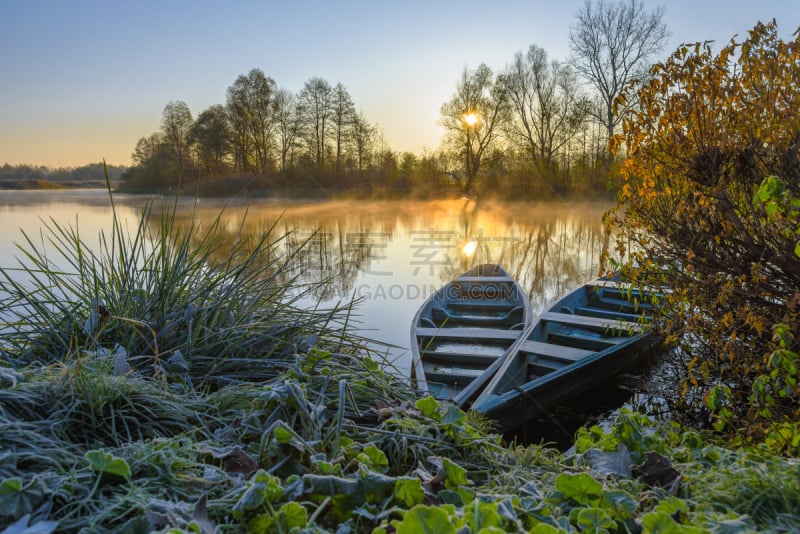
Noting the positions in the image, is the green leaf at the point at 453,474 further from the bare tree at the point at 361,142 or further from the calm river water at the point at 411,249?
the bare tree at the point at 361,142

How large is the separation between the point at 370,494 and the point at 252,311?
1464 millimetres

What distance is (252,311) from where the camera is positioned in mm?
2518

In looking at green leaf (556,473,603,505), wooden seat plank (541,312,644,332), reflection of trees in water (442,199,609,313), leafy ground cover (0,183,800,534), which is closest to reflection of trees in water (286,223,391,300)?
reflection of trees in water (442,199,609,313)

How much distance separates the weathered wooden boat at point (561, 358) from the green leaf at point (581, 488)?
7.18 ft

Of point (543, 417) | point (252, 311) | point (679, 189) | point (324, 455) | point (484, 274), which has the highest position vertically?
point (679, 189)

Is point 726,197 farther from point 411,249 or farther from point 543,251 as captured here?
point 411,249

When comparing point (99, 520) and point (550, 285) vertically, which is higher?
point (99, 520)

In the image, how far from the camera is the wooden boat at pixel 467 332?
14.5 feet

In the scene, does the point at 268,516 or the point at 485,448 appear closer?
the point at 268,516

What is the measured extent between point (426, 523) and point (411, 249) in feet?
43.4

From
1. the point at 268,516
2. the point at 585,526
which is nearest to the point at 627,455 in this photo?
the point at 585,526

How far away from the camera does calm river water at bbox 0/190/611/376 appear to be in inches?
319

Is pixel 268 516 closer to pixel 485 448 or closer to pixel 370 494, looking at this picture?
pixel 370 494

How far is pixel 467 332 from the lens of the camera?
5480mm
